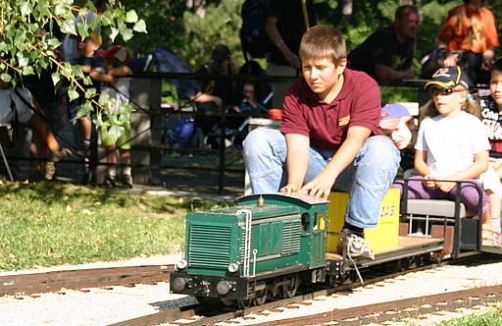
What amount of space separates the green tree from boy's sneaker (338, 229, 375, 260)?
2315 mm

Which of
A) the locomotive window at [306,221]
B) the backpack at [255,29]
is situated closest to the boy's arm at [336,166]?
the locomotive window at [306,221]

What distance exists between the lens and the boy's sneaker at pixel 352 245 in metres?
8.92

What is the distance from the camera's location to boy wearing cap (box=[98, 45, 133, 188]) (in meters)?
16.0

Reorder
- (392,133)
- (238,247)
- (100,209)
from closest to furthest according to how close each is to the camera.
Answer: (238,247), (392,133), (100,209)

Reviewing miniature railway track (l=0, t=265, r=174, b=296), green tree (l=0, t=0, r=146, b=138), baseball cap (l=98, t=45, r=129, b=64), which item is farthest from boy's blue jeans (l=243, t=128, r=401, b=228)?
baseball cap (l=98, t=45, r=129, b=64)

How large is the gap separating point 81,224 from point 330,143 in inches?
161

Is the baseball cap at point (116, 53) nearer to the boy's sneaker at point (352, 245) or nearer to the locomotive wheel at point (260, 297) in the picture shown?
the boy's sneaker at point (352, 245)

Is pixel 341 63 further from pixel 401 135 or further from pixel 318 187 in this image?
pixel 401 135

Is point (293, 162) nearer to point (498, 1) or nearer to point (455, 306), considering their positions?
point (455, 306)

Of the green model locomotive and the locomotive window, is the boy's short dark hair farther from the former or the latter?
the locomotive window

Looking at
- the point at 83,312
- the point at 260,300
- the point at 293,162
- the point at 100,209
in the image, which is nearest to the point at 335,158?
the point at 293,162

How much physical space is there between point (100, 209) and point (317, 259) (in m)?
5.71

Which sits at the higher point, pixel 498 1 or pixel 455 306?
pixel 498 1

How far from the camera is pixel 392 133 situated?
434 inches
